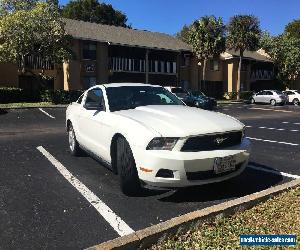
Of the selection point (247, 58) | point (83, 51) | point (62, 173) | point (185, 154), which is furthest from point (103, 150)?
point (247, 58)

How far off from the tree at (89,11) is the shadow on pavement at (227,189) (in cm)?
6041

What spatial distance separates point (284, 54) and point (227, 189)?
48.1m

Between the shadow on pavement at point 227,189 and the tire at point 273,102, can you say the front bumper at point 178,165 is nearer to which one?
the shadow on pavement at point 227,189

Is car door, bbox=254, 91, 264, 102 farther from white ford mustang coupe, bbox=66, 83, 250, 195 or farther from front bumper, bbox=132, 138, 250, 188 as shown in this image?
front bumper, bbox=132, 138, 250, 188

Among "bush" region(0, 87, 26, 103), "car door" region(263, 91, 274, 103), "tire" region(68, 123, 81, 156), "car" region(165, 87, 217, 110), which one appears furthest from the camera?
"car door" region(263, 91, 274, 103)

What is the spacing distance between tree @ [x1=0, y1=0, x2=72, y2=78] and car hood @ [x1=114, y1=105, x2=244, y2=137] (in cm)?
2332

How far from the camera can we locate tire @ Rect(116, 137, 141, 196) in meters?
5.40

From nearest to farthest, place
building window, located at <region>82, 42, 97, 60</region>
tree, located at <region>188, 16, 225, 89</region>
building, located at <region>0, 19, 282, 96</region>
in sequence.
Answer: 1. building, located at <region>0, 19, 282, 96</region>
2. building window, located at <region>82, 42, 97, 60</region>
3. tree, located at <region>188, 16, 225, 89</region>

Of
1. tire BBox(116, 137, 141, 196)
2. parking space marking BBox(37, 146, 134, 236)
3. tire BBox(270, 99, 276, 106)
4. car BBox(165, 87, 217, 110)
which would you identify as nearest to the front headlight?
tire BBox(116, 137, 141, 196)

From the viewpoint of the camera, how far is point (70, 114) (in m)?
8.55

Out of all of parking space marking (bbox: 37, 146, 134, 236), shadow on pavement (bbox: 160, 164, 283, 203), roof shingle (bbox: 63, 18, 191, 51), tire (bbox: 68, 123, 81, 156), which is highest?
roof shingle (bbox: 63, 18, 191, 51)

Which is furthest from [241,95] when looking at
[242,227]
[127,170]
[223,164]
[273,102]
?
[242,227]

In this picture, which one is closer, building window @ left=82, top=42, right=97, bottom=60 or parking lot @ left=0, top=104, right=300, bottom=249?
parking lot @ left=0, top=104, right=300, bottom=249

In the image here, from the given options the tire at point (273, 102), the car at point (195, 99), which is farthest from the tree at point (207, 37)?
the car at point (195, 99)
